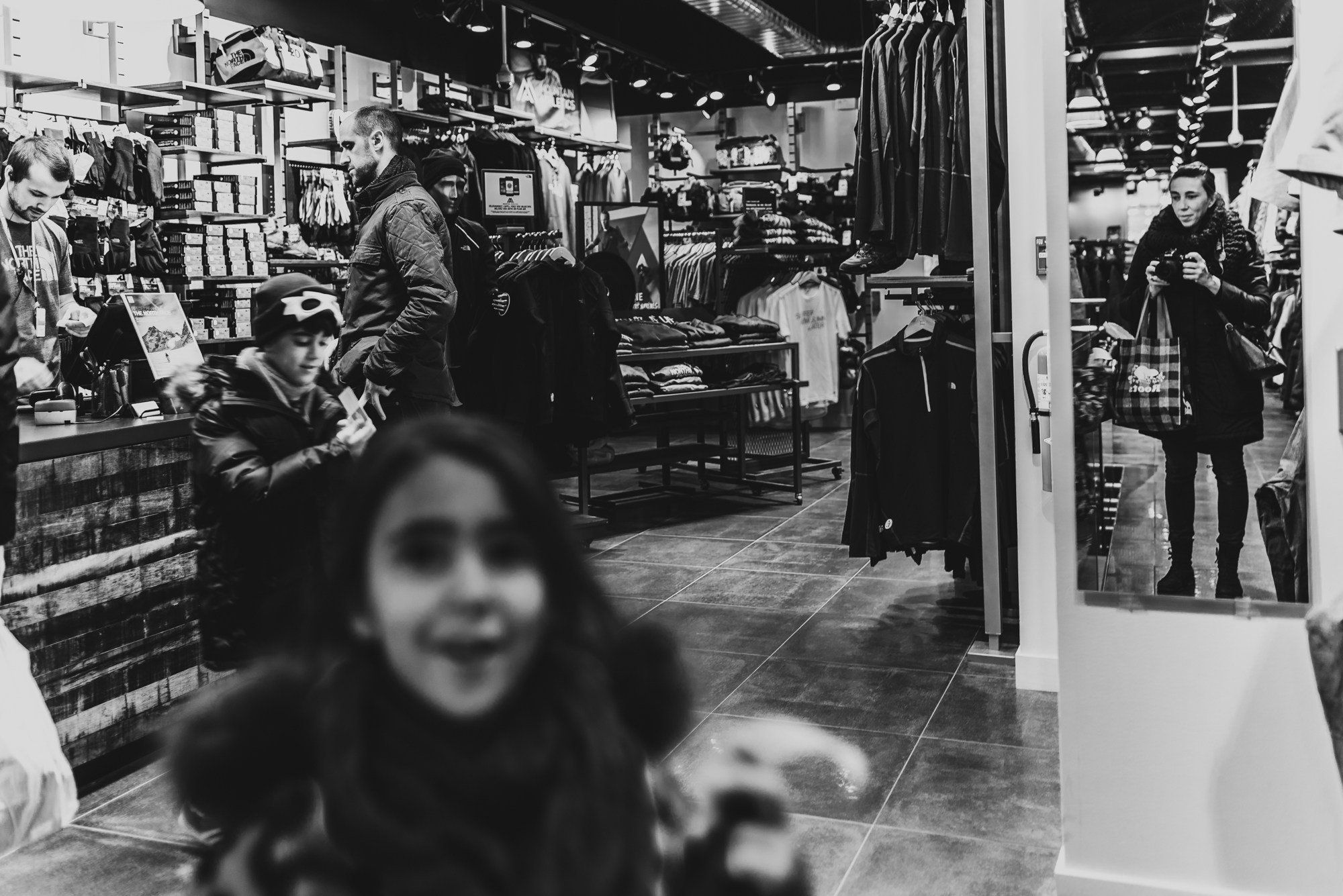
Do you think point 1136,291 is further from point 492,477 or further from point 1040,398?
point 492,477

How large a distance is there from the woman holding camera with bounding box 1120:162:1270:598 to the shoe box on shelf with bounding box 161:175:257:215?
6.33 metres

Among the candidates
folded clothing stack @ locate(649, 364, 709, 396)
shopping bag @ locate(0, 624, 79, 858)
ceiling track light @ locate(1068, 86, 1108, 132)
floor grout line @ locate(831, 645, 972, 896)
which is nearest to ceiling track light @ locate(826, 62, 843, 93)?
folded clothing stack @ locate(649, 364, 709, 396)

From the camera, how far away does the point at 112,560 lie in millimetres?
3299

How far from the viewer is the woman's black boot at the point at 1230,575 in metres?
2.40

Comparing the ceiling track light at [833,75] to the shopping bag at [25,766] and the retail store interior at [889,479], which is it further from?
the shopping bag at [25,766]

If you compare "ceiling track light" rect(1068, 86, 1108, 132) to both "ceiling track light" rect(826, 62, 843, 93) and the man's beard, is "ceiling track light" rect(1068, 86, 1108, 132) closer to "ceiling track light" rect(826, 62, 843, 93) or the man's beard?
the man's beard

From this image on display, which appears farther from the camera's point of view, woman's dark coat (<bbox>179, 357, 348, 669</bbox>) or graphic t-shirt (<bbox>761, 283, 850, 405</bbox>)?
graphic t-shirt (<bbox>761, 283, 850, 405</bbox>)

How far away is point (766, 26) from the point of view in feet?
34.2

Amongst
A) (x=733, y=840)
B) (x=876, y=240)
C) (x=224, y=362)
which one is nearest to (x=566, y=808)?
(x=733, y=840)

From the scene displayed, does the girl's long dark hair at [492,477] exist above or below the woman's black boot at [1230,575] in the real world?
above

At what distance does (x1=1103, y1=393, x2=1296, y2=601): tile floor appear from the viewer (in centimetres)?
237

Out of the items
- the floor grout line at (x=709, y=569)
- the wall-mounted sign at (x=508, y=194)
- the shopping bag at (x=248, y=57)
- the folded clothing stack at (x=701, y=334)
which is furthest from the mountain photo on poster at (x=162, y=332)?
the shopping bag at (x=248, y=57)

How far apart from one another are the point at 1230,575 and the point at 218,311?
6424 mm

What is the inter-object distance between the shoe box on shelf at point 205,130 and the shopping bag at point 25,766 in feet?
21.0
